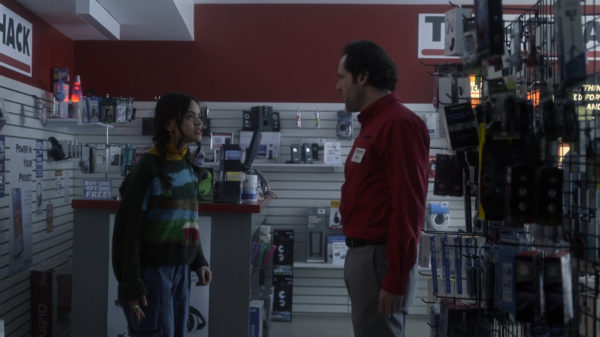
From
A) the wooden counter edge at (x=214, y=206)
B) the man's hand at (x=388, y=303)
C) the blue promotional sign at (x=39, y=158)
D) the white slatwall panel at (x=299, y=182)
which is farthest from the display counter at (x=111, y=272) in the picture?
the white slatwall panel at (x=299, y=182)

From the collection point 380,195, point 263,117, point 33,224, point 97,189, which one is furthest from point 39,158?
point 380,195

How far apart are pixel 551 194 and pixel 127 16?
417cm

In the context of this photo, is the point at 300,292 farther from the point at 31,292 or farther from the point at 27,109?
the point at 27,109

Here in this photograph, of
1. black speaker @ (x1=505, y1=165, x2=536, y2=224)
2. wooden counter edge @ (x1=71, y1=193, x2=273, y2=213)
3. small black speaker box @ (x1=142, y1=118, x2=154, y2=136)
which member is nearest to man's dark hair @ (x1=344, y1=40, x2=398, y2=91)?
black speaker @ (x1=505, y1=165, x2=536, y2=224)

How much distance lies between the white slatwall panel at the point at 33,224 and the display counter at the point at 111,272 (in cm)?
99

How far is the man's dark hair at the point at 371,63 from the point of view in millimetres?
2027

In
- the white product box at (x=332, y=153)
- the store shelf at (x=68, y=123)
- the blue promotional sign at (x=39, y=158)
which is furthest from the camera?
the white product box at (x=332, y=153)

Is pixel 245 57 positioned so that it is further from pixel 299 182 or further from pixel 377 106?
pixel 377 106

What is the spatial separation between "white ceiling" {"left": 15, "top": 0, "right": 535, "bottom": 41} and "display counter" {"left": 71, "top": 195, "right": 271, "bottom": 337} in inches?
71.3

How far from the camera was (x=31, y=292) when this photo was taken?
4.42 metres

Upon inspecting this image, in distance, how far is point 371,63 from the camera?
2.03m

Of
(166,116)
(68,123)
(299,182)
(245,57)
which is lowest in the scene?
(299,182)

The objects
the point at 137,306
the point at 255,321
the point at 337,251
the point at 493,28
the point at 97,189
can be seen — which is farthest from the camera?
the point at 337,251

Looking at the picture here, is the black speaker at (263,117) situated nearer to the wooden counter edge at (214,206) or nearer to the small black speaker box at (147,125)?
the small black speaker box at (147,125)
